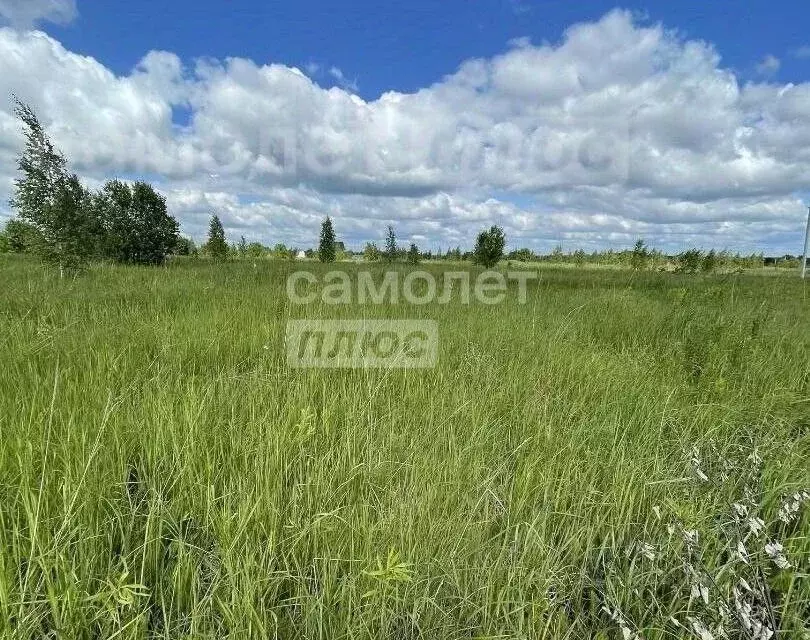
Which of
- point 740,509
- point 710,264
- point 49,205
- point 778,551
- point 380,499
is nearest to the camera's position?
point 778,551

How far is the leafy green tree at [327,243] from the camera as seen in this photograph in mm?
43719

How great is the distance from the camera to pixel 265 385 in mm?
2543

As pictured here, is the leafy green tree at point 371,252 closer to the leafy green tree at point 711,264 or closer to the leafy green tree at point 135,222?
the leafy green tree at point 135,222

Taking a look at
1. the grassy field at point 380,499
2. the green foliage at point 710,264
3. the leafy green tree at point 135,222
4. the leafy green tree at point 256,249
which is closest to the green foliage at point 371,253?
the leafy green tree at point 256,249

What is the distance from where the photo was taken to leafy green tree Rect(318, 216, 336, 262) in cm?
4372

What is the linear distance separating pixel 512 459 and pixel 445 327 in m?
2.94

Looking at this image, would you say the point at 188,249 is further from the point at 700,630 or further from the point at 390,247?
the point at 700,630

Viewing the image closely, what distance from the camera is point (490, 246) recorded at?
3188cm

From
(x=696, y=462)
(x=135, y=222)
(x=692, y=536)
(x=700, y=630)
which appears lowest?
(x=700, y=630)

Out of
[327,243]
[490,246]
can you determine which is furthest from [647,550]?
[327,243]

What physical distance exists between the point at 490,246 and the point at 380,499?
105 feet

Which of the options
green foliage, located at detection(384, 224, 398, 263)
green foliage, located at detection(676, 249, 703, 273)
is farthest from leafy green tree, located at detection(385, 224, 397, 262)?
green foliage, located at detection(676, 249, 703, 273)

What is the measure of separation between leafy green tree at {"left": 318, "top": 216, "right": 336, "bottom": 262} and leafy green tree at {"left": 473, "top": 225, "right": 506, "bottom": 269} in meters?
19.0

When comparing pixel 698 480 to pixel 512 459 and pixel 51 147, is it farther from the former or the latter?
pixel 51 147
